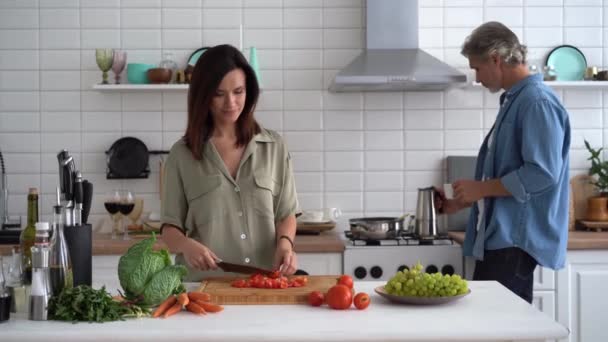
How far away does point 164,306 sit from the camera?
6.88 feet

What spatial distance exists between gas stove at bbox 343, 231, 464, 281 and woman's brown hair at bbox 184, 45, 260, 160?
1202mm

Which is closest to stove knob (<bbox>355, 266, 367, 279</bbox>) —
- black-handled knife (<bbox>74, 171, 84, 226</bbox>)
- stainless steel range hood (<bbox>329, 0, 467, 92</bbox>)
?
stainless steel range hood (<bbox>329, 0, 467, 92</bbox>)

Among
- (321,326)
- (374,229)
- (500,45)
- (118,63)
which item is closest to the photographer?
(321,326)

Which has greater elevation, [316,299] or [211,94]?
[211,94]

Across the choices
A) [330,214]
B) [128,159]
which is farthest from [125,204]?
[330,214]

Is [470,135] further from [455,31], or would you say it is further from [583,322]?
[583,322]

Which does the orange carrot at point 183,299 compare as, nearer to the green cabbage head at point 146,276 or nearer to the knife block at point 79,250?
the green cabbage head at point 146,276

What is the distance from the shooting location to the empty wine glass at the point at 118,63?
418cm

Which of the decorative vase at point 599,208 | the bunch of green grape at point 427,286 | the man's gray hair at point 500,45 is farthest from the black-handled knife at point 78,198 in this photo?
the decorative vase at point 599,208

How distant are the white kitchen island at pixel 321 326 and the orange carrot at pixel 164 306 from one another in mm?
38

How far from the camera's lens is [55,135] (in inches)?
171

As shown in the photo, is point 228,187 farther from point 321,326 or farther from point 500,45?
point 500,45

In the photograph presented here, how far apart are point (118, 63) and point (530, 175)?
2.34 metres

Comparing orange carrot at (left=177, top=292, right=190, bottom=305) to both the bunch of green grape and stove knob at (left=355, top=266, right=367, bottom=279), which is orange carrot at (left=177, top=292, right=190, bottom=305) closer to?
the bunch of green grape
